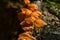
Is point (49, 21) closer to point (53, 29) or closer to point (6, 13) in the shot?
point (53, 29)

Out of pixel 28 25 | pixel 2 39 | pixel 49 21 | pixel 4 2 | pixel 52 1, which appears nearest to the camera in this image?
pixel 4 2

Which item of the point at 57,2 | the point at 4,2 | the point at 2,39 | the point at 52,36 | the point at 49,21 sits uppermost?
the point at 57,2

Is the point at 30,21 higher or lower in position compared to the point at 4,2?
higher

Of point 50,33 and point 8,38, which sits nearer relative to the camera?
point 8,38

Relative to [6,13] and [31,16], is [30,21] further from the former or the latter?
[6,13]

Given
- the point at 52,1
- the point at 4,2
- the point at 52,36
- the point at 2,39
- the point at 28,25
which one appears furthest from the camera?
the point at 52,1

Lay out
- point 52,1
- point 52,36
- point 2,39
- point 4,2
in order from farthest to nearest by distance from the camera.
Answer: point 52,1
point 52,36
point 2,39
point 4,2

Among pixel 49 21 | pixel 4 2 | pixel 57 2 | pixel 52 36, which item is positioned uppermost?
pixel 57 2

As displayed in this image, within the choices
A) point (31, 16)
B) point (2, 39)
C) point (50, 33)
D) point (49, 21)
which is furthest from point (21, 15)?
point (2, 39)

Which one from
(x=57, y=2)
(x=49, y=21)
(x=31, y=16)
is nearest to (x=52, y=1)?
(x=57, y=2)
